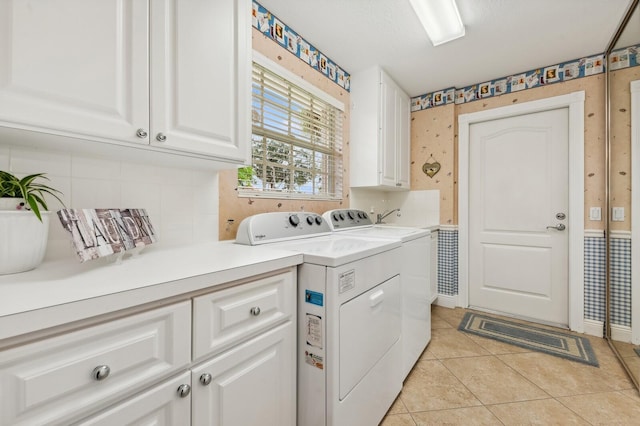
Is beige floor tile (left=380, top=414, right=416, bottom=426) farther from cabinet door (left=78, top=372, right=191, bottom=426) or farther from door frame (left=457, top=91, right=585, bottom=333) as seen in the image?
door frame (left=457, top=91, right=585, bottom=333)

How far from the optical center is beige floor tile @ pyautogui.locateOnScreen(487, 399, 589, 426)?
1454mm

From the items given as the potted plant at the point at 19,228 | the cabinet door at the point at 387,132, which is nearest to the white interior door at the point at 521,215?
the cabinet door at the point at 387,132

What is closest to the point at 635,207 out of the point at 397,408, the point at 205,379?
the point at 397,408

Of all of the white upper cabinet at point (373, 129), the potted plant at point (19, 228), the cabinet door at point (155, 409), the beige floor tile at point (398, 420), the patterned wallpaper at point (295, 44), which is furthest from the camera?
the white upper cabinet at point (373, 129)

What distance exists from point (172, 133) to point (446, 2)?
1829 mm

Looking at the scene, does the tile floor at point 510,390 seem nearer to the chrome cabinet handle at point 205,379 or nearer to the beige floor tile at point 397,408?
the beige floor tile at point 397,408

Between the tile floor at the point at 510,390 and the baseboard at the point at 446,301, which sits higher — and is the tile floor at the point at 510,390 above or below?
below

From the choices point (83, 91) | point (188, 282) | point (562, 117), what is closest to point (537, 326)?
point (562, 117)

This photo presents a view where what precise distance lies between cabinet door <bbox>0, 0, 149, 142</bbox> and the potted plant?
20 cm

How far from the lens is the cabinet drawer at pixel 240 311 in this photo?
802 mm

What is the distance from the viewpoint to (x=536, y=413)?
1.51 metres

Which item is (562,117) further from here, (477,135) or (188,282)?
(188,282)

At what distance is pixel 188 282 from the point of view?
748mm

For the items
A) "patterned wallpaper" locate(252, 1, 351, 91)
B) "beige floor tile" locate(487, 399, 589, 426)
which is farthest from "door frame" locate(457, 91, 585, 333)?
"patterned wallpaper" locate(252, 1, 351, 91)
